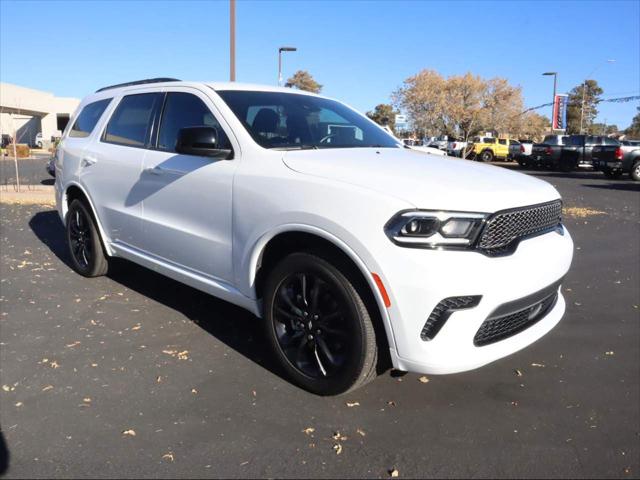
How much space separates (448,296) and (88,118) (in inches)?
173

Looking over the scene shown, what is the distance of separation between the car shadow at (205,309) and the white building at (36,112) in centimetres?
4742

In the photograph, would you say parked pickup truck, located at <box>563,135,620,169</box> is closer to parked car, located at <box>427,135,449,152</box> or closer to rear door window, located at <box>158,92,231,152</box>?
parked car, located at <box>427,135,449,152</box>

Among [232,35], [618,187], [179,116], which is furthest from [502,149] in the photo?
[179,116]

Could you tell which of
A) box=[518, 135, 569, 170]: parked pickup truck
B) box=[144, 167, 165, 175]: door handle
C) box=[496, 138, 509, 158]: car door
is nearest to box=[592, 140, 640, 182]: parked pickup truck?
box=[518, 135, 569, 170]: parked pickup truck

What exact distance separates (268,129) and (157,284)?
247 cm

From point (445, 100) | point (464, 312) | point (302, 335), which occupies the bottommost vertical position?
point (302, 335)

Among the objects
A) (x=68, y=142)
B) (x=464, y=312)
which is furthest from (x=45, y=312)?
(x=464, y=312)

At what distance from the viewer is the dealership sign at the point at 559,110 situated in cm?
3809

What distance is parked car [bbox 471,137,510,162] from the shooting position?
120ft

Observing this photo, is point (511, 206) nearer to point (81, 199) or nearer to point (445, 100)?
point (81, 199)

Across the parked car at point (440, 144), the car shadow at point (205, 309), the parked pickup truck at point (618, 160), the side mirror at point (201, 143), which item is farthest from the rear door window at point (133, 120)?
the parked car at point (440, 144)

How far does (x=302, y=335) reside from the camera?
3219 mm

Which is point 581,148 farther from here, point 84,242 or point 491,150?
point 84,242

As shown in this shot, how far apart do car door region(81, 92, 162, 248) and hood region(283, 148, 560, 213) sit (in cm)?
166
